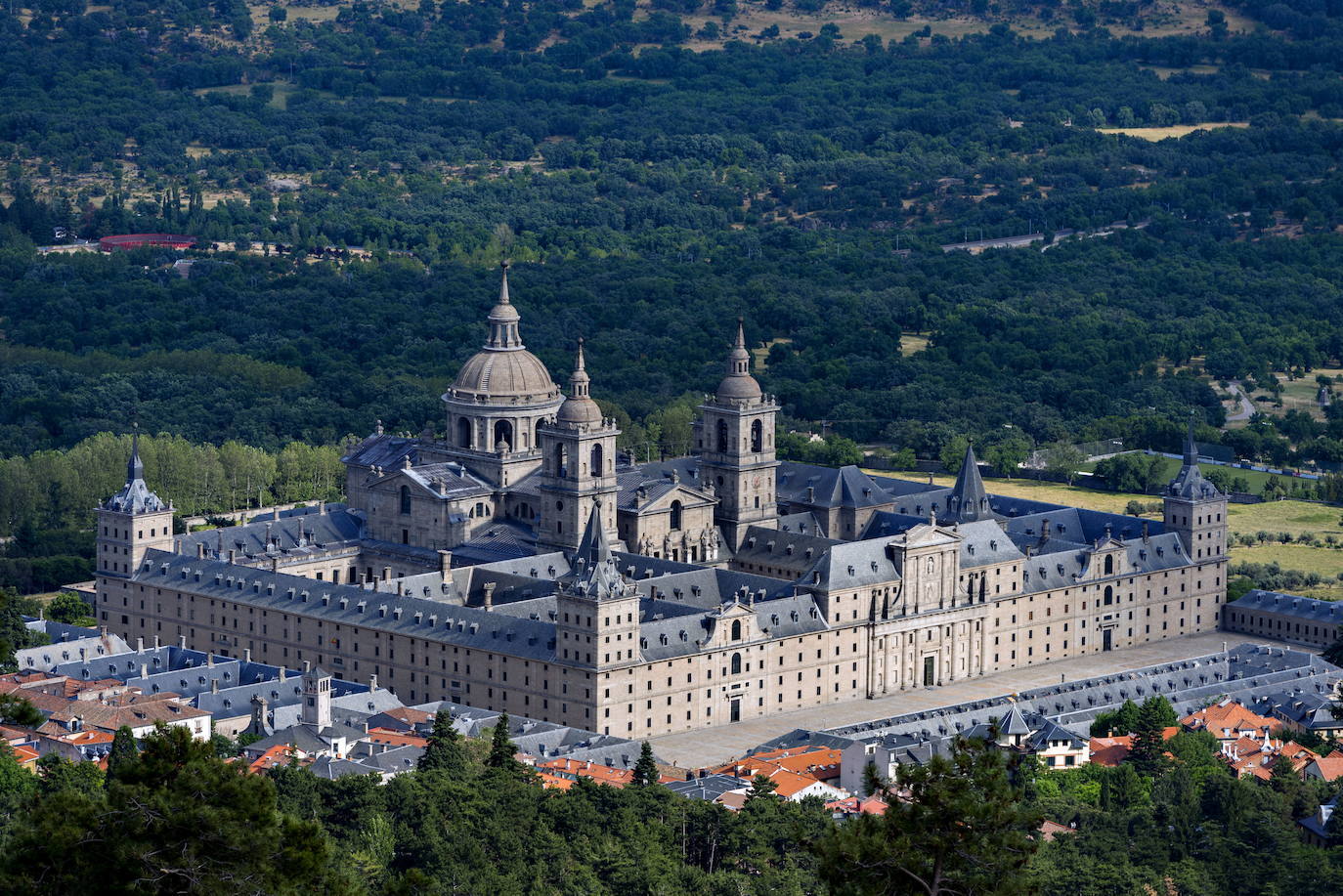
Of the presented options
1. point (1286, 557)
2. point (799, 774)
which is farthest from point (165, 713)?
point (1286, 557)

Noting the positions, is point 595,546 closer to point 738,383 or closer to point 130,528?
point 738,383

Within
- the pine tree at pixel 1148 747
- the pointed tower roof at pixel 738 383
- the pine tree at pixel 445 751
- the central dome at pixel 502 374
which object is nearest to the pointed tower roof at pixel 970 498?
the pointed tower roof at pixel 738 383

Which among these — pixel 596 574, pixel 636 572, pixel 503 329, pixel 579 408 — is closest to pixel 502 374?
pixel 503 329

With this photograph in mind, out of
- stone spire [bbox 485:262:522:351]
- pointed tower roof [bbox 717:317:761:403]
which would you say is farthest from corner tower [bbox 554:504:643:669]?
stone spire [bbox 485:262:522:351]

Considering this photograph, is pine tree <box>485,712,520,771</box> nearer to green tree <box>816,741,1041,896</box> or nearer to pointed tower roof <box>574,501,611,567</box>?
pointed tower roof <box>574,501,611,567</box>

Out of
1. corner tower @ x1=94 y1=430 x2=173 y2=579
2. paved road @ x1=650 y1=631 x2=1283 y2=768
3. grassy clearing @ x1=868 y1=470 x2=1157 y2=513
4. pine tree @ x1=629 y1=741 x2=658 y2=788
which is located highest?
corner tower @ x1=94 y1=430 x2=173 y2=579

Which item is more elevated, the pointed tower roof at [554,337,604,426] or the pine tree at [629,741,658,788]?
the pointed tower roof at [554,337,604,426]
